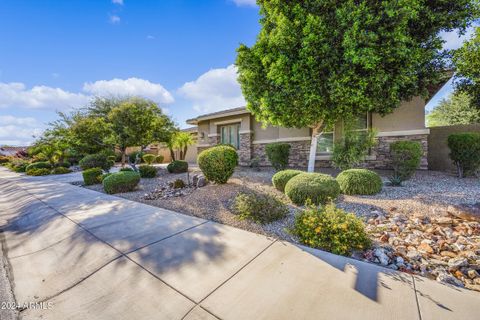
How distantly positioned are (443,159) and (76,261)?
13.2 m

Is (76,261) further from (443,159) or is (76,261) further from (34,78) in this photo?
(34,78)

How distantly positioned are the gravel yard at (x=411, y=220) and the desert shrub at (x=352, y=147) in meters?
1.81

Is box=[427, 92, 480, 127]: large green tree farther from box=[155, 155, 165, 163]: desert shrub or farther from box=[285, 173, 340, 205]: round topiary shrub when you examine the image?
box=[155, 155, 165, 163]: desert shrub

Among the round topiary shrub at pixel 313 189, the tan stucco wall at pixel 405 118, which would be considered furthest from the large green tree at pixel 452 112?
the round topiary shrub at pixel 313 189

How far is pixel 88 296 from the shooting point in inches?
90.2

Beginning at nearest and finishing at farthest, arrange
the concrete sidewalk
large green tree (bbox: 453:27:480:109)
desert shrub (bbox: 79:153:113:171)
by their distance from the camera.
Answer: the concrete sidewalk → large green tree (bbox: 453:27:480:109) → desert shrub (bbox: 79:153:113:171)

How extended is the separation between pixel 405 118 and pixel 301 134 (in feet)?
14.9

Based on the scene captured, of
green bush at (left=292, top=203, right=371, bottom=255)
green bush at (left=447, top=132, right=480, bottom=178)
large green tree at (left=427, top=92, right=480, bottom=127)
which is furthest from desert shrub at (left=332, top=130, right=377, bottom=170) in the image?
large green tree at (left=427, top=92, right=480, bottom=127)

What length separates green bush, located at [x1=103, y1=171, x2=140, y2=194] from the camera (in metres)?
7.40

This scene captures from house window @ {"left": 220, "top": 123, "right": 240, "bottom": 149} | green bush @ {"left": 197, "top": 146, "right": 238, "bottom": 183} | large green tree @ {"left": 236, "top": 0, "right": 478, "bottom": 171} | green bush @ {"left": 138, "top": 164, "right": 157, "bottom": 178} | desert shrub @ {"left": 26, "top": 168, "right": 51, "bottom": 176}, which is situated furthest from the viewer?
house window @ {"left": 220, "top": 123, "right": 240, "bottom": 149}

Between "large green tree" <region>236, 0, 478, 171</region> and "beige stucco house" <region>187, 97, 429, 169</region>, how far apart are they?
4.67 feet

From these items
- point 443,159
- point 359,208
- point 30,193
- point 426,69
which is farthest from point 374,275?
point 30,193

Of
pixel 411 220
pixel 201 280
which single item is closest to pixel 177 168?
pixel 201 280

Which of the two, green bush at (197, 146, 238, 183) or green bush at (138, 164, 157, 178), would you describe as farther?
green bush at (138, 164, 157, 178)
